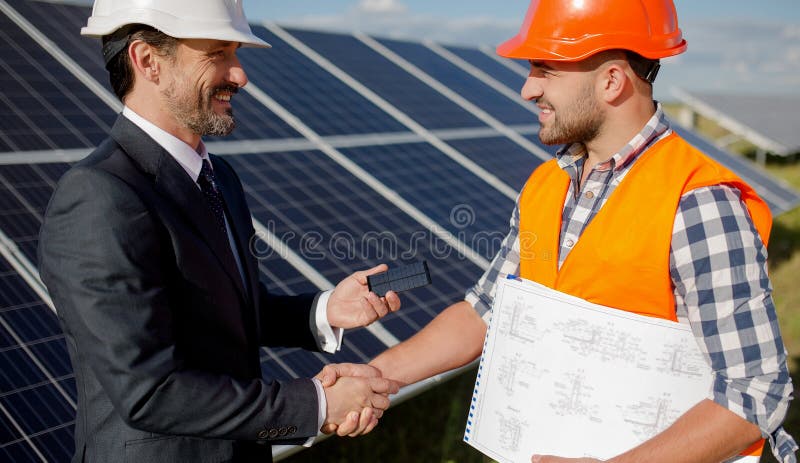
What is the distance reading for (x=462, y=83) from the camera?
1055cm

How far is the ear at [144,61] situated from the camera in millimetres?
2586

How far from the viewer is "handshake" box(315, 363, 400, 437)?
113 inches

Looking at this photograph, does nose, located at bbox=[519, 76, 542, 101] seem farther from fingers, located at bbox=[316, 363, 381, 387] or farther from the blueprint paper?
fingers, located at bbox=[316, 363, 381, 387]

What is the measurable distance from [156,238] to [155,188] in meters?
0.22

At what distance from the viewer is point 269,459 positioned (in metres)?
2.98

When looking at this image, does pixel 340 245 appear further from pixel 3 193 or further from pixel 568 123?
pixel 568 123

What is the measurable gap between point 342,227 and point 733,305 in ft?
12.3

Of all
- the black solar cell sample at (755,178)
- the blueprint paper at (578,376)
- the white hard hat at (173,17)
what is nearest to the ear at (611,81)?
the blueprint paper at (578,376)

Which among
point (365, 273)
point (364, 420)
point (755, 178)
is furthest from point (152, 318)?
point (755, 178)

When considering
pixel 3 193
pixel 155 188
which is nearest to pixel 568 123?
pixel 155 188

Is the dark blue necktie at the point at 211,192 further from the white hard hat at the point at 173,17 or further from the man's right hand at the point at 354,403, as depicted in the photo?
the man's right hand at the point at 354,403

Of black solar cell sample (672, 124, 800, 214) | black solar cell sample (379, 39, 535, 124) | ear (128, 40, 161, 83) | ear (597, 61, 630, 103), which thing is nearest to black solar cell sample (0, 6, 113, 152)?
ear (128, 40, 161, 83)

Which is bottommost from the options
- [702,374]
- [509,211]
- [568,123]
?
[509,211]

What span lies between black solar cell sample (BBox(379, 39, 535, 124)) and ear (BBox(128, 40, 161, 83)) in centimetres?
733
